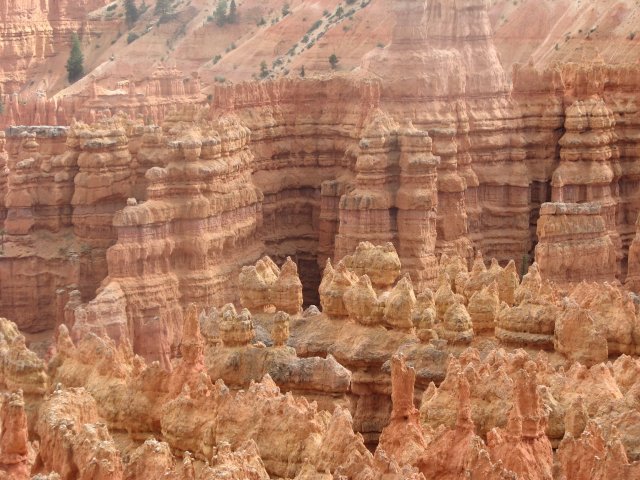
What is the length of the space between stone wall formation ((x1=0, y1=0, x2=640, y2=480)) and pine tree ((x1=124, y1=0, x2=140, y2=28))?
89.9 feet

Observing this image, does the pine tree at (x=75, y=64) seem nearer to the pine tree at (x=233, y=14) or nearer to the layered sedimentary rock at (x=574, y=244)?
the pine tree at (x=233, y=14)

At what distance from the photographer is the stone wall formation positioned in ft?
76.7

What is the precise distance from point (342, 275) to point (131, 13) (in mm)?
66943

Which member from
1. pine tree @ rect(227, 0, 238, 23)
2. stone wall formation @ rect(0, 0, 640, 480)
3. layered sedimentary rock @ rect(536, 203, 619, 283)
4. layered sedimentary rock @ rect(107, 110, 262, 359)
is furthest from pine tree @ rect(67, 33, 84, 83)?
layered sedimentary rock @ rect(536, 203, 619, 283)

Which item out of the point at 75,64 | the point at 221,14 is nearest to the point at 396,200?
the point at 221,14

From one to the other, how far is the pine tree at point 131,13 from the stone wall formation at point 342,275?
89.9 feet

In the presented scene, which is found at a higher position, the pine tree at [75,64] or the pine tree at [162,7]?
the pine tree at [162,7]

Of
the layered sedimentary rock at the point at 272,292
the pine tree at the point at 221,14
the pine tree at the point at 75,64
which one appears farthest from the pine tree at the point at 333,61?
the layered sedimentary rock at the point at 272,292

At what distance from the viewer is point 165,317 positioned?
155 feet

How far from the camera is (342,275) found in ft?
112

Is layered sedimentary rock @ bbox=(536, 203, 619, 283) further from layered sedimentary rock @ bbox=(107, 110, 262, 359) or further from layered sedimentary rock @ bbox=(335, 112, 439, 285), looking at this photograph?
layered sedimentary rock @ bbox=(107, 110, 262, 359)

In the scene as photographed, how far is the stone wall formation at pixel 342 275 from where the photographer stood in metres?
23.4

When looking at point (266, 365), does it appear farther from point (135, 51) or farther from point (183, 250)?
point (135, 51)

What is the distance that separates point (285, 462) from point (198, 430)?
5.83 ft
